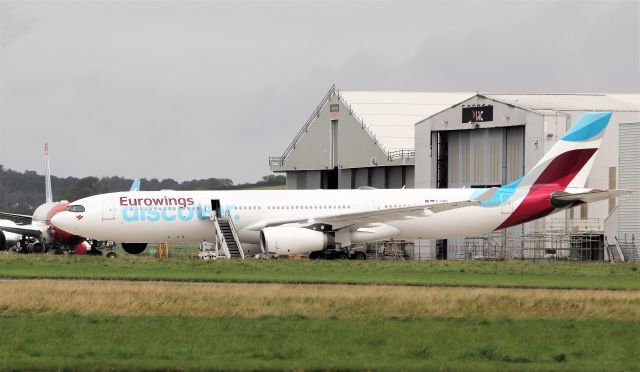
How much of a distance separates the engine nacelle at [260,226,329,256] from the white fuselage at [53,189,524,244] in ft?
8.32

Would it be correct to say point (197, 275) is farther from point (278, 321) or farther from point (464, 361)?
point (464, 361)

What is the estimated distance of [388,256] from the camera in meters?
68.1

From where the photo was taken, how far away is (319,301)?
2731cm

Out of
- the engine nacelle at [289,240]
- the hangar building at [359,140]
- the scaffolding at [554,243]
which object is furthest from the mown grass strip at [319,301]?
the hangar building at [359,140]

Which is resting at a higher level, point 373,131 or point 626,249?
point 373,131

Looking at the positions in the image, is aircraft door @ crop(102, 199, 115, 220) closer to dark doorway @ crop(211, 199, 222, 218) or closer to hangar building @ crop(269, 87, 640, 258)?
dark doorway @ crop(211, 199, 222, 218)

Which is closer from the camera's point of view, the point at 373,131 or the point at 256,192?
the point at 256,192

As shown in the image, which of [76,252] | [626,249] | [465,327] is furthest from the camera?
[76,252]

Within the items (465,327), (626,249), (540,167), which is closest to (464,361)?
(465,327)

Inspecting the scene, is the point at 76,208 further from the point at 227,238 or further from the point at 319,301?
the point at 319,301

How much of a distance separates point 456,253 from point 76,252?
22398 mm

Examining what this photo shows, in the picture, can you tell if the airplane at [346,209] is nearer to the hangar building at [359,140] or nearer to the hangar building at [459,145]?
the hangar building at [459,145]

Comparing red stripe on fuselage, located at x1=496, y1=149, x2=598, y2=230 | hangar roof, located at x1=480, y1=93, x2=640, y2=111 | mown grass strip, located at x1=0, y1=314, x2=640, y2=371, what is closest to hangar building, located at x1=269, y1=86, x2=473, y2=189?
hangar roof, located at x1=480, y1=93, x2=640, y2=111

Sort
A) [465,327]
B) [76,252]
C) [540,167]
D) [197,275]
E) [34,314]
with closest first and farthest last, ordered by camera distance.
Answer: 1. [465,327]
2. [34,314]
3. [197,275]
4. [540,167]
5. [76,252]
